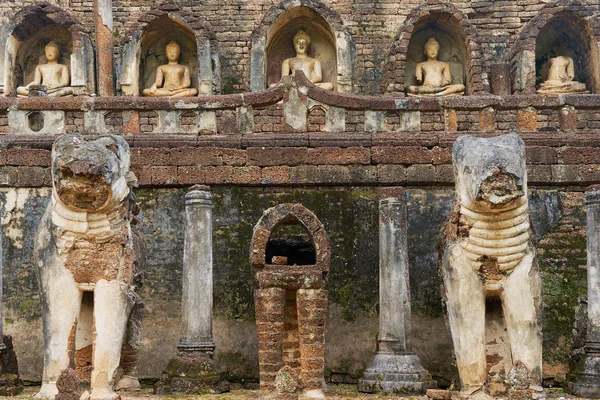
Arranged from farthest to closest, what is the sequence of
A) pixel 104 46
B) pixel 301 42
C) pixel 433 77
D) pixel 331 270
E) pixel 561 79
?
pixel 301 42
pixel 433 77
pixel 561 79
pixel 104 46
pixel 331 270

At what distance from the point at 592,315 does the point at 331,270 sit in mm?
3113

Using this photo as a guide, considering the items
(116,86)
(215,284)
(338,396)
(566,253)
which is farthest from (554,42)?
(338,396)

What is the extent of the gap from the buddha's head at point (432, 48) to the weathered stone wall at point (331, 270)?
6446mm

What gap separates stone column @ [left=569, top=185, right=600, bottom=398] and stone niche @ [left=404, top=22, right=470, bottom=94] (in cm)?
732

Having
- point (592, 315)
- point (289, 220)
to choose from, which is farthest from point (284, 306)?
point (592, 315)

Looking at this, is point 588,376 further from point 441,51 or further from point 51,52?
point 51,52

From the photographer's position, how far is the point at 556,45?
17188 mm

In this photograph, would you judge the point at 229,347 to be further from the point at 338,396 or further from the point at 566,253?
the point at 566,253

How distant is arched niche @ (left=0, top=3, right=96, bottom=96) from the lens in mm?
16312

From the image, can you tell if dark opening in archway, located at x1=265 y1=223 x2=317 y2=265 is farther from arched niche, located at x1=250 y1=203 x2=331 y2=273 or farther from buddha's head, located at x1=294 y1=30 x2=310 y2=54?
buddha's head, located at x1=294 y1=30 x2=310 y2=54

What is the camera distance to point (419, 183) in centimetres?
1087

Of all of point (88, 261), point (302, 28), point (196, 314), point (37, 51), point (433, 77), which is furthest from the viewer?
point (37, 51)

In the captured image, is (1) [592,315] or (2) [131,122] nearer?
(1) [592,315]

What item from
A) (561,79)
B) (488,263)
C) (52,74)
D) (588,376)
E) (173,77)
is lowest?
(588,376)
